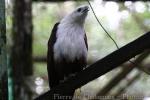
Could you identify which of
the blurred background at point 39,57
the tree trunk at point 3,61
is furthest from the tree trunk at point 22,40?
the tree trunk at point 3,61

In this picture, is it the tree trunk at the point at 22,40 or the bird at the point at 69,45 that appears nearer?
the bird at the point at 69,45

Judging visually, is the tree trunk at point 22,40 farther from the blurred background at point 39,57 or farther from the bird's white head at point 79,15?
the bird's white head at point 79,15

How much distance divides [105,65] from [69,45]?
140 cm

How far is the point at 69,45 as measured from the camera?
4875mm

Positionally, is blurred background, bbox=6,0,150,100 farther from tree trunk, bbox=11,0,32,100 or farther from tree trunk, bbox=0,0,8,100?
tree trunk, bbox=0,0,8,100

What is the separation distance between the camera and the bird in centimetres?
489

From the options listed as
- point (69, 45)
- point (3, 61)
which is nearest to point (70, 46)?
point (69, 45)

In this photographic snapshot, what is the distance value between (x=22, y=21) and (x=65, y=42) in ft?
7.75

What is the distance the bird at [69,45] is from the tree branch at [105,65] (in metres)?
1.16

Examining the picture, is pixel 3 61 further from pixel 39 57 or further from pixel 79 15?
pixel 39 57

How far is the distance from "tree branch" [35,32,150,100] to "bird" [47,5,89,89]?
116 cm

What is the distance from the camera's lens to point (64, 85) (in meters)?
3.69

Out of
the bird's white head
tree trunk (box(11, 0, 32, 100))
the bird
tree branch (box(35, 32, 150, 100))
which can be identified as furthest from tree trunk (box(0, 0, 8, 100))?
tree trunk (box(11, 0, 32, 100))

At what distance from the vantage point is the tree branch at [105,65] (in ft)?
11.2
